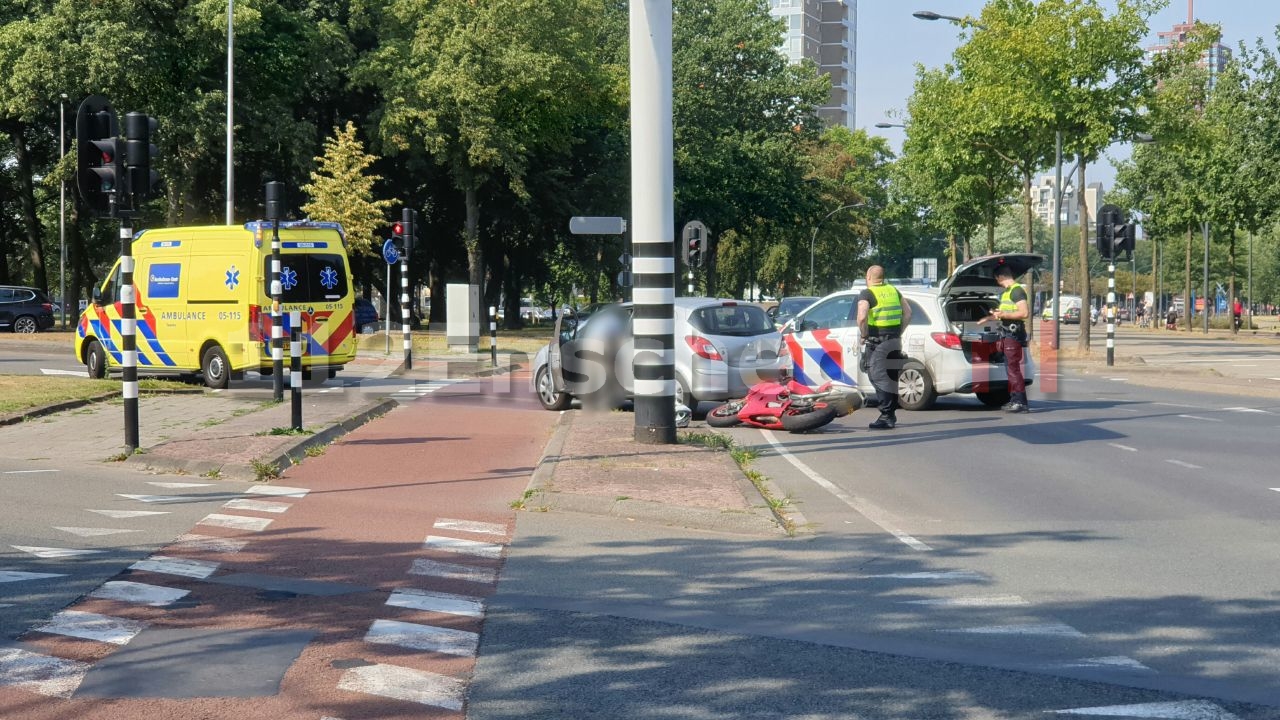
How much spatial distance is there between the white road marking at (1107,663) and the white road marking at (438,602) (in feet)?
8.62

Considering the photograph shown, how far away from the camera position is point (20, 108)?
40.2 m

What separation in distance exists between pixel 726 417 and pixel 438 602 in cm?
963

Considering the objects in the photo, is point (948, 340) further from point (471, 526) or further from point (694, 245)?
point (694, 245)

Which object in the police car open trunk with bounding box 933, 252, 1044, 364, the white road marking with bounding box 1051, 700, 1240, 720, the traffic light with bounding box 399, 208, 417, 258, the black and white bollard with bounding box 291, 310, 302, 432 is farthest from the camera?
the traffic light with bounding box 399, 208, 417, 258

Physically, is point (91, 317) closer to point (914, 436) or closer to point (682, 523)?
point (914, 436)

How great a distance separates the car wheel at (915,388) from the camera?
17859 mm

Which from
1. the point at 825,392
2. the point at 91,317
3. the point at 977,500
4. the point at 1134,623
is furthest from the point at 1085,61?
the point at 1134,623

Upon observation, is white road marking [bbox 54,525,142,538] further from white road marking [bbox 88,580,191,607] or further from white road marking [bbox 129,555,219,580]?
white road marking [bbox 88,580,191,607]

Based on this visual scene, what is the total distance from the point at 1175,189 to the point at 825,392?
4545cm

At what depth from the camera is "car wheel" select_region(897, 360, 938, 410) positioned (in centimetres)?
1786

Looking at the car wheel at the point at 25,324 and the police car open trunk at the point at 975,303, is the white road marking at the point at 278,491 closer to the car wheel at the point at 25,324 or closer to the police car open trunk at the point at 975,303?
the police car open trunk at the point at 975,303

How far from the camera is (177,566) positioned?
7.48 m

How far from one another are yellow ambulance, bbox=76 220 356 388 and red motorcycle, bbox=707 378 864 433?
27.1ft

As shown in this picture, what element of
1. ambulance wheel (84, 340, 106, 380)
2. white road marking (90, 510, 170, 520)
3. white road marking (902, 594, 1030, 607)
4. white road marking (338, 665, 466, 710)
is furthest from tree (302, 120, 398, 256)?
white road marking (338, 665, 466, 710)
